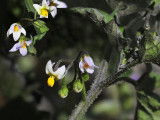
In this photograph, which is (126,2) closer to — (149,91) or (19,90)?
(149,91)

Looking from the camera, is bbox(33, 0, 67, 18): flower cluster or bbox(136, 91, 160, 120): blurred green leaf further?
bbox(136, 91, 160, 120): blurred green leaf

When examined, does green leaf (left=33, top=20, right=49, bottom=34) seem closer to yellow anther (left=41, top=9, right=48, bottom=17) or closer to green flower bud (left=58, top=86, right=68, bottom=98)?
yellow anther (left=41, top=9, right=48, bottom=17)

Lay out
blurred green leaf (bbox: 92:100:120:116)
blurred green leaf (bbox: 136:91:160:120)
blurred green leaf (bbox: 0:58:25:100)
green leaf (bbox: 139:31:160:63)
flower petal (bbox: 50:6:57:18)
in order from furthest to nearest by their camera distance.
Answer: blurred green leaf (bbox: 92:100:120:116)
blurred green leaf (bbox: 0:58:25:100)
blurred green leaf (bbox: 136:91:160:120)
flower petal (bbox: 50:6:57:18)
green leaf (bbox: 139:31:160:63)

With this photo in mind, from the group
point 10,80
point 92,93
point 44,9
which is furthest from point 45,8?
point 10,80

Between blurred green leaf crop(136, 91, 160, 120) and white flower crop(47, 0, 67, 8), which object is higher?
white flower crop(47, 0, 67, 8)

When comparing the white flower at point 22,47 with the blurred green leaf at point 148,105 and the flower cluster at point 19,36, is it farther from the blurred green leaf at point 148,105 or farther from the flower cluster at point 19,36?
the blurred green leaf at point 148,105

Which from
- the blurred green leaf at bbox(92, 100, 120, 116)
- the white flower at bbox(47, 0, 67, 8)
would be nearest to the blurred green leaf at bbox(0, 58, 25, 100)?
the blurred green leaf at bbox(92, 100, 120, 116)

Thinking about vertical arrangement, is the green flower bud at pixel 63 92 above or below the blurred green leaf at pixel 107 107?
above

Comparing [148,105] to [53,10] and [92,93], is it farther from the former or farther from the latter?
[53,10]

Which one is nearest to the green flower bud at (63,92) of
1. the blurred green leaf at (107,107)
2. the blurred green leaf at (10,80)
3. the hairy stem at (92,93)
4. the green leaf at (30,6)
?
the hairy stem at (92,93)
